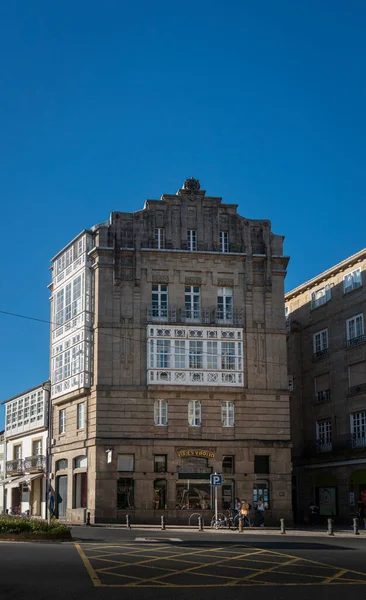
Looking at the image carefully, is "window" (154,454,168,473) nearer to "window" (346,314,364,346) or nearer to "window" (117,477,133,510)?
"window" (117,477,133,510)

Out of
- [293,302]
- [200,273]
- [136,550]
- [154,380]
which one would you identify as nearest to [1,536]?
[136,550]

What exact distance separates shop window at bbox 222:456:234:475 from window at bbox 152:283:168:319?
31.0 feet

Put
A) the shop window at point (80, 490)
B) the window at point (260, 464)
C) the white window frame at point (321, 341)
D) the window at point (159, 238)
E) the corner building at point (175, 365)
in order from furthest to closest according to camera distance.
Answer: the white window frame at point (321, 341), the window at point (159, 238), the shop window at point (80, 490), the window at point (260, 464), the corner building at point (175, 365)

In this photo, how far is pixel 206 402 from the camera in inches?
2036

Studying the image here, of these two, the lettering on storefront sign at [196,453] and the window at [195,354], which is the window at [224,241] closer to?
the window at [195,354]

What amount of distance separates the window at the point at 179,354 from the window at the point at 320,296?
11994 millimetres

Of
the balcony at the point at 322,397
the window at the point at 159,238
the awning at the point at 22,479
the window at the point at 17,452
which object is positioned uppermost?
the window at the point at 159,238

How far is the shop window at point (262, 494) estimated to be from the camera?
166 ft

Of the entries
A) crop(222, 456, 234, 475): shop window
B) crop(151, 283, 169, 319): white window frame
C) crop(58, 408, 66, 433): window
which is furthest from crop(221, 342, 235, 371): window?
crop(58, 408, 66, 433): window

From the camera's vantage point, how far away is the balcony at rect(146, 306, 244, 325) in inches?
2056

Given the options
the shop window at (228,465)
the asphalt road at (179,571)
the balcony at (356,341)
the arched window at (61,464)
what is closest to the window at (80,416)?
the arched window at (61,464)

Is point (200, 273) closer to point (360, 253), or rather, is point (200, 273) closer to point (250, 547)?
point (360, 253)

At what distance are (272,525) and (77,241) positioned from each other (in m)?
21.6

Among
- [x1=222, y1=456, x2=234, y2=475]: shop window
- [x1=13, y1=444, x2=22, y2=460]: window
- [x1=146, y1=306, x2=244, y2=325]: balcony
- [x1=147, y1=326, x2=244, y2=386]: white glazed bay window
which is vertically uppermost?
[x1=146, y1=306, x2=244, y2=325]: balcony
